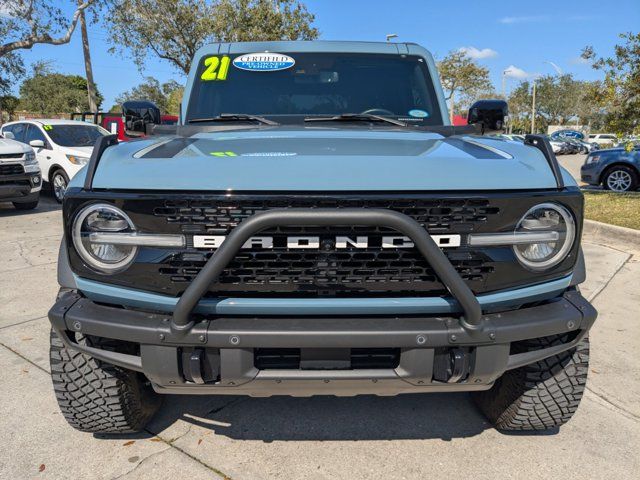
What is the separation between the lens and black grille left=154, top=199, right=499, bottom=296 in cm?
191

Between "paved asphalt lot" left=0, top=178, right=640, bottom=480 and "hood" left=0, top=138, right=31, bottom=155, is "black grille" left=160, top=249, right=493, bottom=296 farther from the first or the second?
"hood" left=0, top=138, right=31, bottom=155

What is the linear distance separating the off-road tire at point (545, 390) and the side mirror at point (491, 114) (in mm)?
1634

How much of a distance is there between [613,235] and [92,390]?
720 centimetres

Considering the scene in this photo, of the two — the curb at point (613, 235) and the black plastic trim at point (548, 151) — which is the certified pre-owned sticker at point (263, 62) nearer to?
the black plastic trim at point (548, 151)

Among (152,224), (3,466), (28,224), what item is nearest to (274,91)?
(152,224)

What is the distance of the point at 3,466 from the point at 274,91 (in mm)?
2501

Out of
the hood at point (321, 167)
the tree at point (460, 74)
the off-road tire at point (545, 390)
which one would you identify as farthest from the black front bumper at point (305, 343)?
the tree at point (460, 74)

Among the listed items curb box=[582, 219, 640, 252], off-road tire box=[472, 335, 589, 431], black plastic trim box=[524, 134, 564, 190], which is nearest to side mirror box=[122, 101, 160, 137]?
black plastic trim box=[524, 134, 564, 190]

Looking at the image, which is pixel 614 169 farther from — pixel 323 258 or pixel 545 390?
pixel 323 258

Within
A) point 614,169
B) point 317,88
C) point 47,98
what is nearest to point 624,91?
point 614,169

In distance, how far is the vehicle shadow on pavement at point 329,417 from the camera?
2.70m

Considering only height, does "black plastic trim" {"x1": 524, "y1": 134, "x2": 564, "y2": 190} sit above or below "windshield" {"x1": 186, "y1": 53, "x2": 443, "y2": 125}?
below

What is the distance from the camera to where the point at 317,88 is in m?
3.39

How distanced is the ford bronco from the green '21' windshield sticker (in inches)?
54.8
